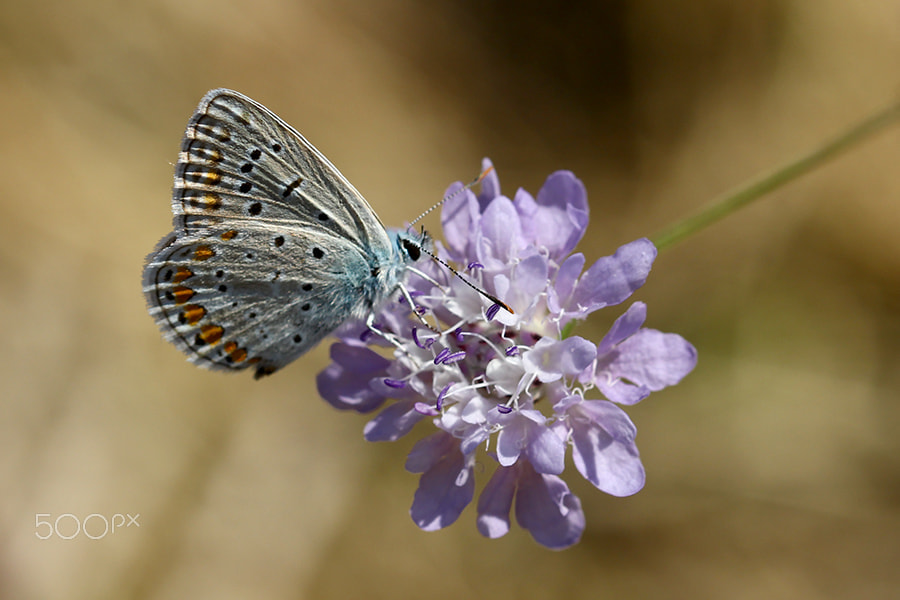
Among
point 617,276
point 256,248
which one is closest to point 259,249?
point 256,248

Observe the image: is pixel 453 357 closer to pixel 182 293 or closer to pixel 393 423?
pixel 393 423

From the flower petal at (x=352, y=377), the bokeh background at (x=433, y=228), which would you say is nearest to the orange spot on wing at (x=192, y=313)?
the flower petal at (x=352, y=377)

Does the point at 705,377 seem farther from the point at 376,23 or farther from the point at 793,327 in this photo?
the point at 376,23

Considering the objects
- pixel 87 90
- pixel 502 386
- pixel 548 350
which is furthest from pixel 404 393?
pixel 87 90

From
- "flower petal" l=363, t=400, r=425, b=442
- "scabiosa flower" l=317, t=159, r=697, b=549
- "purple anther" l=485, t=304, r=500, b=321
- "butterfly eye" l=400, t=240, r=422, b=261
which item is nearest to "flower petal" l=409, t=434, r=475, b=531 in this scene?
"scabiosa flower" l=317, t=159, r=697, b=549

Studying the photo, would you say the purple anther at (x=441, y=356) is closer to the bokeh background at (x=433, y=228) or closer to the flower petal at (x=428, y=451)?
the flower petal at (x=428, y=451)

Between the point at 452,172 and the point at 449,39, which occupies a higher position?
the point at 449,39
